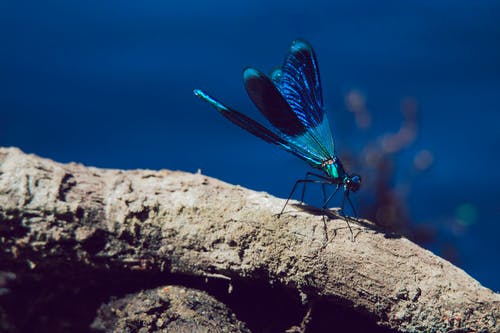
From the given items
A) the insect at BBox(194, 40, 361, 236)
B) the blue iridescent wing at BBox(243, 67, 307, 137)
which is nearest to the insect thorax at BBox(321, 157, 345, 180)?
the insect at BBox(194, 40, 361, 236)

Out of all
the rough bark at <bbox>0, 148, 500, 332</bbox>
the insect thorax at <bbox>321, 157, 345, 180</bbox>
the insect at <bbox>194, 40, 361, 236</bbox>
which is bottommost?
the rough bark at <bbox>0, 148, 500, 332</bbox>

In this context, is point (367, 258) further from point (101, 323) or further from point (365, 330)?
point (101, 323)

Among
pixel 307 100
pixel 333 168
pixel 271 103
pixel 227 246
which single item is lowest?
pixel 227 246

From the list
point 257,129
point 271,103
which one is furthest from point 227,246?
point 271,103

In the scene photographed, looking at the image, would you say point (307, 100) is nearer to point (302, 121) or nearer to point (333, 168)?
point (302, 121)

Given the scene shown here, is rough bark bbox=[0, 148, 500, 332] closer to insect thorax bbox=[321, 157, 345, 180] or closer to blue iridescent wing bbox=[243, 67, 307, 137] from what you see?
insect thorax bbox=[321, 157, 345, 180]
